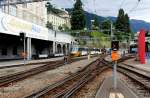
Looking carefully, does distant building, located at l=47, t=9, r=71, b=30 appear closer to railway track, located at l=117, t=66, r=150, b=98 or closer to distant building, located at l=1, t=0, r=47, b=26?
distant building, located at l=1, t=0, r=47, b=26

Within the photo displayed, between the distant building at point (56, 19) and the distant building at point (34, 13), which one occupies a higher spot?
the distant building at point (56, 19)

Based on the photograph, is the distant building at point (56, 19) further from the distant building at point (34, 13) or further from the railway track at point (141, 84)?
the railway track at point (141, 84)

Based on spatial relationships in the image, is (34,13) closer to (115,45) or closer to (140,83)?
(140,83)

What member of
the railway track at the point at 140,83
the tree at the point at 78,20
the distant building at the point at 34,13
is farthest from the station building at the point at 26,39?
the tree at the point at 78,20

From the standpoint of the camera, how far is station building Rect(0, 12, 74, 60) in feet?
179

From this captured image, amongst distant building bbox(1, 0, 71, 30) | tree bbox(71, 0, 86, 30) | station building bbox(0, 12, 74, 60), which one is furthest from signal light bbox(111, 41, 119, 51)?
tree bbox(71, 0, 86, 30)

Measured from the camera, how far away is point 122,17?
537 feet

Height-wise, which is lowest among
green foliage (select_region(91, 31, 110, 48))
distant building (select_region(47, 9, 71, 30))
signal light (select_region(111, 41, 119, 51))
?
signal light (select_region(111, 41, 119, 51))

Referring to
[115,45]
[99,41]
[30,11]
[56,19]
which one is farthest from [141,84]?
[56,19]

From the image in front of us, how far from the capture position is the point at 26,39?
64.4 meters

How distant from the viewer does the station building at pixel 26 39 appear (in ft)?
179

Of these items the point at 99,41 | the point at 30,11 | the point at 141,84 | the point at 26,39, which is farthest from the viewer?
the point at 99,41

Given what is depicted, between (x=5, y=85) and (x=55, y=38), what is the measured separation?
2632 inches

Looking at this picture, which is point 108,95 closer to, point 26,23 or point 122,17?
point 26,23
